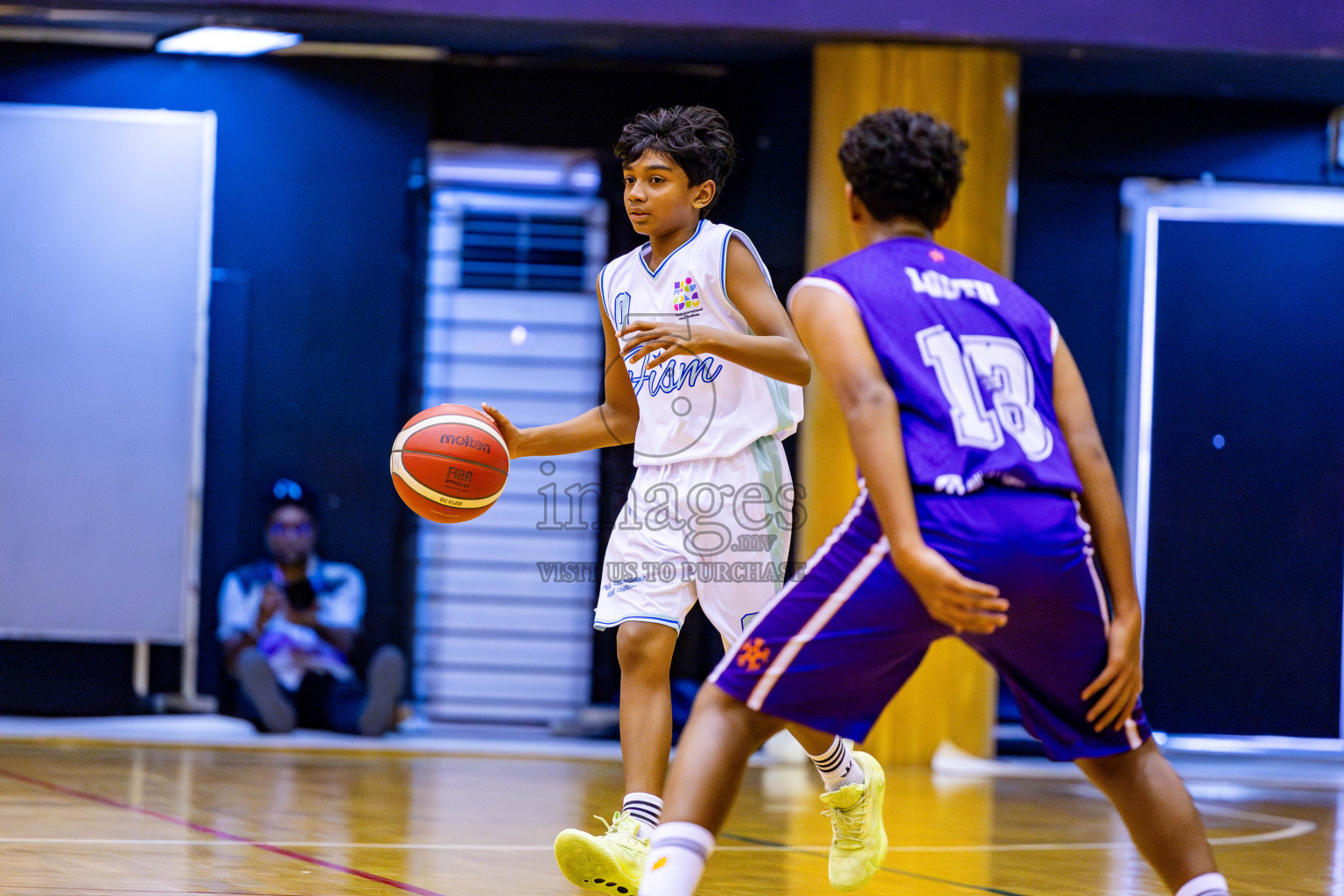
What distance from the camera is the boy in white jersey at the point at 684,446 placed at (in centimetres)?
353

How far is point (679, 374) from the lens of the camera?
368cm

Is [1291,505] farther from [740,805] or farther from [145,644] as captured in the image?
[145,644]

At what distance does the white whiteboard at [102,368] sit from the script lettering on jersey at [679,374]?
14.9 feet

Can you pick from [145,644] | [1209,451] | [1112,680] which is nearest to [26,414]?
[145,644]

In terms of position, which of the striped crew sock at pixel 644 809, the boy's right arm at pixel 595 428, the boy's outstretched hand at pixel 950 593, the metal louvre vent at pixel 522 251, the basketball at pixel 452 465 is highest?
the metal louvre vent at pixel 522 251

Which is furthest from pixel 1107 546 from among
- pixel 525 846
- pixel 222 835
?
pixel 222 835

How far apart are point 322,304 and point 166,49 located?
1431mm

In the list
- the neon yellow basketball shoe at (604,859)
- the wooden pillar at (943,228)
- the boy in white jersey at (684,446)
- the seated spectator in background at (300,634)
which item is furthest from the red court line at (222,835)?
the wooden pillar at (943,228)

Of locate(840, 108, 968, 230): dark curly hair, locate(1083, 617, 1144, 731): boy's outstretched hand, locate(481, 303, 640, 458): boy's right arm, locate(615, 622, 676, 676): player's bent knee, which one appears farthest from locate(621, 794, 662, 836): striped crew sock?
locate(840, 108, 968, 230): dark curly hair

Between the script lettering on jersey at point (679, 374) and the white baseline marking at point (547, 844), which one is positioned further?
the white baseline marking at point (547, 844)

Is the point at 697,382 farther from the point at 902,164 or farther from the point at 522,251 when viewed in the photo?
the point at 522,251

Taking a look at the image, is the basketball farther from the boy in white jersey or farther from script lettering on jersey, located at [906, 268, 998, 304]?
script lettering on jersey, located at [906, 268, 998, 304]

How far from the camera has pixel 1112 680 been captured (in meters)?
2.43

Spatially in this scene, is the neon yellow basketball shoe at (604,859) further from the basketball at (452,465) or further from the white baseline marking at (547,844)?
the white baseline marking at (547,844)
